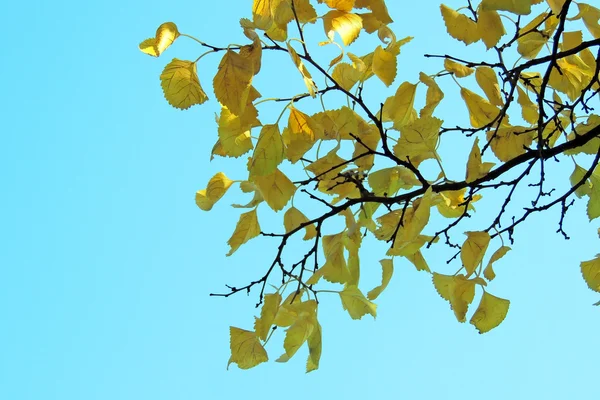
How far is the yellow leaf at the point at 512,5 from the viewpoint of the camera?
1.04 metres

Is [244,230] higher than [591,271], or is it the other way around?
[244,230]

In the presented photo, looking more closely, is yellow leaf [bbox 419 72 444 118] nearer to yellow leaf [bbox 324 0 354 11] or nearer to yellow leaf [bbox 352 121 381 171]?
yellow leaf [bbox 352 121 381 171]

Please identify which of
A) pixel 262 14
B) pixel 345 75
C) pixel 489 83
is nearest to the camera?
pixel 262 14

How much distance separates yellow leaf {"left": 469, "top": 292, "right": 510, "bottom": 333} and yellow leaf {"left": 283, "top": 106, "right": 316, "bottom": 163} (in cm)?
42

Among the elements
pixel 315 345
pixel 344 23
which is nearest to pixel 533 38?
pixel 344 23

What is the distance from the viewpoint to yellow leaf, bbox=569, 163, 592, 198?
1.46 metres

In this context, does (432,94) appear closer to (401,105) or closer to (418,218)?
(401,105)

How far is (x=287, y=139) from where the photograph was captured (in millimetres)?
1238

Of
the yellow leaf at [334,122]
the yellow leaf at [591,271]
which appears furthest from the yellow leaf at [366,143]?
the yellow leaf at [591,271]

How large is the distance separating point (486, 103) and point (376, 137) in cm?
26

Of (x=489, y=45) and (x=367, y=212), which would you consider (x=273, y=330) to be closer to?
(x=367, y=212)

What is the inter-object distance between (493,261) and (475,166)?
18cm

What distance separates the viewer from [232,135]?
1.18 meters

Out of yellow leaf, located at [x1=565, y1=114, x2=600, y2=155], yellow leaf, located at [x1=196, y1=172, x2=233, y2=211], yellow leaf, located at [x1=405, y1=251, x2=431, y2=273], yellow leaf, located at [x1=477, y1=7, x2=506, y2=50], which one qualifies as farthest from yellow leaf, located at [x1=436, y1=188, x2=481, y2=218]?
yellow leaf, located at [x1=196, y1=172, x2=233, y2=211]
